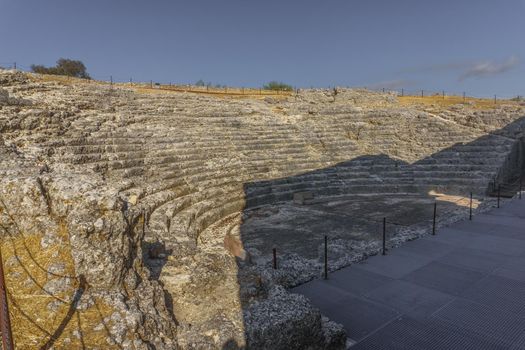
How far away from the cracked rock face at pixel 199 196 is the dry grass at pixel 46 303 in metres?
0.02

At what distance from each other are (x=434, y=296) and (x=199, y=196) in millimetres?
7295

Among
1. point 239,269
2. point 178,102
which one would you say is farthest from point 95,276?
point 178,102

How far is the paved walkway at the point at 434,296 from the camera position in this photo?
5512 millimetres

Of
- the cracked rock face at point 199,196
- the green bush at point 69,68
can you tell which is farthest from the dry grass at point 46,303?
the green bush at point 69,68

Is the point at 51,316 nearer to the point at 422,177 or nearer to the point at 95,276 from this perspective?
the point at 95,276

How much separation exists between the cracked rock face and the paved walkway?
0.65 metres

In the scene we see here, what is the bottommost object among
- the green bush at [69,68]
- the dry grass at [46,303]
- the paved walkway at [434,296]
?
the paved walkway at [434,296]

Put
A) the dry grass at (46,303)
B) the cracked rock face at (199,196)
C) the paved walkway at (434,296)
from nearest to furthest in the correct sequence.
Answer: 1. the dry grass at (46,303)
2. the cracked rock face at (199,196)
3. the paved walkway at (434,296)

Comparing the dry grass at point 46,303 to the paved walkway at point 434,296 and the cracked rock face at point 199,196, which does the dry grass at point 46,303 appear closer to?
the cracked rock face at point 199,196

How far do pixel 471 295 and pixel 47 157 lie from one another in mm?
10203

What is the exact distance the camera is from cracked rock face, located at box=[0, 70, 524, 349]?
4.36 m

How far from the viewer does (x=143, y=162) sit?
12.3 metres

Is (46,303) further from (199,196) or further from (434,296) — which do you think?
(199,196)

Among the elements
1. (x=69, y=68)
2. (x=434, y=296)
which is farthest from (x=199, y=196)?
(x=69, y=68)
